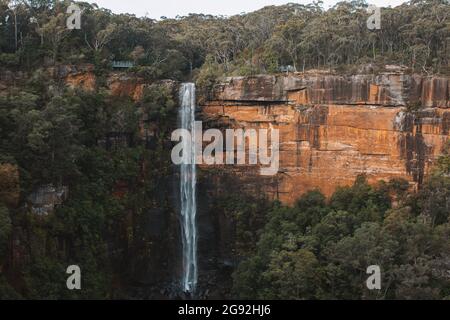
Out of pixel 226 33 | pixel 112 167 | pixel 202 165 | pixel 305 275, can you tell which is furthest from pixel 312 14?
pixel 305 275

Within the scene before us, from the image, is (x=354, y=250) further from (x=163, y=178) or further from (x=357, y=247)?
(x=163, y=178)

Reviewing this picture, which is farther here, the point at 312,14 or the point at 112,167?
the point at 312,14

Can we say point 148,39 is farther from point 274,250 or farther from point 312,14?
point 274,250

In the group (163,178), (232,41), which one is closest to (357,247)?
(163,178)

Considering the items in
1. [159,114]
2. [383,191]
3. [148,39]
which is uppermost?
[148,39]

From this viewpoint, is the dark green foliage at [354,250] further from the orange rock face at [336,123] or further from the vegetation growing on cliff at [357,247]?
the orange rock face at [336,123]

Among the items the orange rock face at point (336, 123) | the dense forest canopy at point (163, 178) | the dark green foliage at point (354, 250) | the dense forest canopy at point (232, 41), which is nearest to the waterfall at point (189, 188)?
the dense forest canopy at point (163, 178)

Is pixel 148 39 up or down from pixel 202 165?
up
